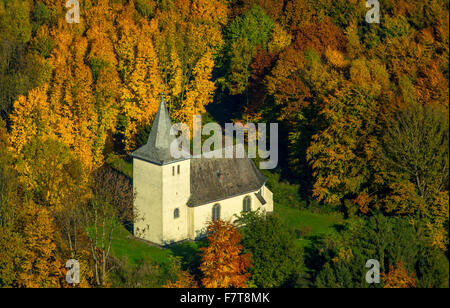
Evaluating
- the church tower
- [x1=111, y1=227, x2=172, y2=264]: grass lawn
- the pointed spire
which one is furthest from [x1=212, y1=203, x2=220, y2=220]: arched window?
the pointed spire

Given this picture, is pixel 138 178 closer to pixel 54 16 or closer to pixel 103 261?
pixel 103 261

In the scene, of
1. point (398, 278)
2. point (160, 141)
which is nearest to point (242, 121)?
point (160, 141)

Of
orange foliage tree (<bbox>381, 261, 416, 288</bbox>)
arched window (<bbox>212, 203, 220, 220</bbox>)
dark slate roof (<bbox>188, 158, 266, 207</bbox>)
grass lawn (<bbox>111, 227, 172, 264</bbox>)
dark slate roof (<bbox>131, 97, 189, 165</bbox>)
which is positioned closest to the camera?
orange foliage tree (<bbox>381, 261, 416, 288</bbox>)

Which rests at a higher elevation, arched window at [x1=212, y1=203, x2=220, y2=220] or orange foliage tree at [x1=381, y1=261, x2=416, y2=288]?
arched window at [x1=212, y1=203, x2=220, y2=220]

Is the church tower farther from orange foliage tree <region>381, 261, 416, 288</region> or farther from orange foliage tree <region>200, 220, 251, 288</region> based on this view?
orange foliage tree <region>381, 261, 416, 288</region>

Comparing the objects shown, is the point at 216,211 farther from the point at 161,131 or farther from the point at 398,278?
the point at 398,278

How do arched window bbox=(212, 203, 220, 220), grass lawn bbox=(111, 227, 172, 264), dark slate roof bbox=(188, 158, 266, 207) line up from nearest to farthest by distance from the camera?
1. grass lawn bbox=(111, 227, 172, 264)
2. dark slate roof bbox=(188, 158, 266, 207)
3. arched window bbox=(212, 203, 220, 220)

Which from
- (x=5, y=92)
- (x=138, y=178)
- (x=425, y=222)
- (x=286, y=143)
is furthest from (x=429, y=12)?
(x=5, y=92)
